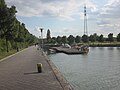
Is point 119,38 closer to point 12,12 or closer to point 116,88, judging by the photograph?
point 12,12

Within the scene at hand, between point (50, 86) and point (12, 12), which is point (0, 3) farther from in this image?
point (50, 86)

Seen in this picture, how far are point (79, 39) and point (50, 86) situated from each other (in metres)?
182

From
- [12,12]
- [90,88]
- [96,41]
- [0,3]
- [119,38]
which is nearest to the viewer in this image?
[90,88]

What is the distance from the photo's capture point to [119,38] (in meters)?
166

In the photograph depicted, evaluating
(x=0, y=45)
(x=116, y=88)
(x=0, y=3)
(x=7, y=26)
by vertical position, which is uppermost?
(x=0, y=3)

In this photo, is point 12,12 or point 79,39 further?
point 79,39

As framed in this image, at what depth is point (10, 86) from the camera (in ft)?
47.2

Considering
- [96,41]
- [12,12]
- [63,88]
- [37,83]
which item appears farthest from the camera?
[96,41]

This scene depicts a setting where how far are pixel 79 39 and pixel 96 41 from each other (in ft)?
42.7

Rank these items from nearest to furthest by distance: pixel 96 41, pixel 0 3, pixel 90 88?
pixel 90 88 < pixel 0 3 < pixel 96 41

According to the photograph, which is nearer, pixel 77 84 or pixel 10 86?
pixel 10 86

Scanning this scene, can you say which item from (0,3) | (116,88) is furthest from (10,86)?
(0,3)

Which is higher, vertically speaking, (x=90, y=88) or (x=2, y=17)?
(x=2, y=17)

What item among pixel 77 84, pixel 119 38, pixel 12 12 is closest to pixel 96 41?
pixel 119 38
